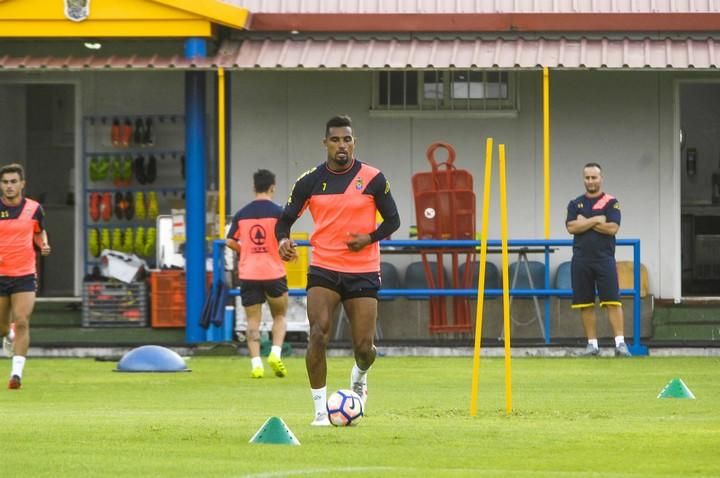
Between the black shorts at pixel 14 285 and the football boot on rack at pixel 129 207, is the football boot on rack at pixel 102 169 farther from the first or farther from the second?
the black shorts at pixel 14 285

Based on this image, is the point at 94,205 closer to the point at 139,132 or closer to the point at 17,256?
the point at 139,132

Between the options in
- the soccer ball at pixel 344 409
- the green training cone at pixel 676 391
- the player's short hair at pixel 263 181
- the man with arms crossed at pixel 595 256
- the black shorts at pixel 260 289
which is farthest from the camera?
the man with arms crossed at pixel 595 256

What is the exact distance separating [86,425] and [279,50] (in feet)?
38.4

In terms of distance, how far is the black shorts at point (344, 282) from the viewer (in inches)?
515

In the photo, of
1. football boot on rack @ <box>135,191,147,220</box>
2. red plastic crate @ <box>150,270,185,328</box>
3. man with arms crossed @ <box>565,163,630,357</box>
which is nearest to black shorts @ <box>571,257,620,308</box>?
man with arms crossed @ <box>565,163,630,357</box>

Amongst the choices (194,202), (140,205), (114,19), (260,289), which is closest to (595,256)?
(260,289)

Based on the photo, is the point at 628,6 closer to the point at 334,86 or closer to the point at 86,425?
the point at 334,86

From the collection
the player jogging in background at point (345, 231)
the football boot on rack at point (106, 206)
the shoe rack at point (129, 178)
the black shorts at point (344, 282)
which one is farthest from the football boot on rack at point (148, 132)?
the black shorts at point (344, 282)

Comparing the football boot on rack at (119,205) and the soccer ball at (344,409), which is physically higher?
the football boot on rack at (119,205)

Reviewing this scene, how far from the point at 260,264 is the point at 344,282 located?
21.6 ft

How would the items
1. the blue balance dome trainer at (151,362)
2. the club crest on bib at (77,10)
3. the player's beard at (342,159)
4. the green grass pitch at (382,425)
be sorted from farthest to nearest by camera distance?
the club crest on bib at (77,10)
the blue balance dome trainer at (151,362)
the player's beard at (342,159)
the green grass pitch at (382,425)

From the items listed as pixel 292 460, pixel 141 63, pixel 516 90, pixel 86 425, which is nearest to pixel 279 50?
pixel 141 63

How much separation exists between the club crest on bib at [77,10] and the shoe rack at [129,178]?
→ 3.14m

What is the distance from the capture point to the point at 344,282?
13.1m
